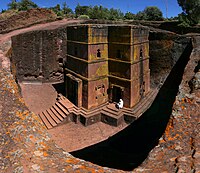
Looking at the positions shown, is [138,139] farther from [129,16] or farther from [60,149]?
[129,16]

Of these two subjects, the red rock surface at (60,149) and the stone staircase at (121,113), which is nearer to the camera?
the red rock surface at (60,149)

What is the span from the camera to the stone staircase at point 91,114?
13906mm

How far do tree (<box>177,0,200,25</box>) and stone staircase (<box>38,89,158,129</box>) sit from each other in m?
16.2

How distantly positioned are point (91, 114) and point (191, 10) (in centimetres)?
1969

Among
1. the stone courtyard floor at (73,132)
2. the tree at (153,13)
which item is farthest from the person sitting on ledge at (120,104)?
the tree at (153,13)

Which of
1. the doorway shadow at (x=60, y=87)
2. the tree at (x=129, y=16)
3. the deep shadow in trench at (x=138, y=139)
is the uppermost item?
the tree at (x=129, y=16)

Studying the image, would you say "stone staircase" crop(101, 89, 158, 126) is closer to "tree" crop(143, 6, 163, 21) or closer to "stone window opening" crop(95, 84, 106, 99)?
"stone window opening" crop(95, 84, 106, 99)

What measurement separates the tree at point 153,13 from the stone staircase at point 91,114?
3087cm

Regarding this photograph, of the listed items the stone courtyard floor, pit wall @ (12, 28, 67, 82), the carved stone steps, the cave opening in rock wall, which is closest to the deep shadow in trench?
the cave opening in rock wall

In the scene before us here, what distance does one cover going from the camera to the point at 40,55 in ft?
63.2

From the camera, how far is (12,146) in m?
3.05

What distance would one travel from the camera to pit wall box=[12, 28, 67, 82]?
1869 centimetres

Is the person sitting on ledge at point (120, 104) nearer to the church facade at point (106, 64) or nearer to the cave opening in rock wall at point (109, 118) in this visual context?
the church facade at point (106, 64)

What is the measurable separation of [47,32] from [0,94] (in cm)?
1555
